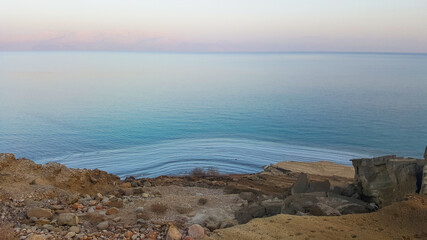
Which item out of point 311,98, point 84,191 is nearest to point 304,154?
point 84,191

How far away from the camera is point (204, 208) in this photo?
48.6 feet

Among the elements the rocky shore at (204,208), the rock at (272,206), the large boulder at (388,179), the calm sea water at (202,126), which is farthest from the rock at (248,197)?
the calm sea water at (202,126)

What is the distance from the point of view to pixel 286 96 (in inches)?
2628

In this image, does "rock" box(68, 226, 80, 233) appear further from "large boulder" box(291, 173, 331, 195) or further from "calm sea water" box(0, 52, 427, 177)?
"calm sea water" box(0, 52, 427, 177)

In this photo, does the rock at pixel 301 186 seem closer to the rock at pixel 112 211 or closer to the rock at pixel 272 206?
the rock at pixel 272 206

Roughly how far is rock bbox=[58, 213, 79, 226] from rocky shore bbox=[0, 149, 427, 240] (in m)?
0.03

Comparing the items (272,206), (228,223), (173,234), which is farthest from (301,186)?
(173,234)

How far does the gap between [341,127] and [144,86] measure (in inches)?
1808

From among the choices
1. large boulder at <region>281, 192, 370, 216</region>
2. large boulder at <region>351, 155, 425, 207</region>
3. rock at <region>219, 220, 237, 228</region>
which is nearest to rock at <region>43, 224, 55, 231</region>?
rock at <region>219, 220, 237, 228</region>

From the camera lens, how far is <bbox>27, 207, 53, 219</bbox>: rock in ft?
40.8

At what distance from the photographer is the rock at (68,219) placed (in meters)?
12.1

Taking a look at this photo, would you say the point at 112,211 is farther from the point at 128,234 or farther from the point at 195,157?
the point at 195,157

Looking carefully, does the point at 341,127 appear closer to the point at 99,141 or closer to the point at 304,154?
the point at 304,154

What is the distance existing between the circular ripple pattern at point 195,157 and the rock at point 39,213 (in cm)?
1354
